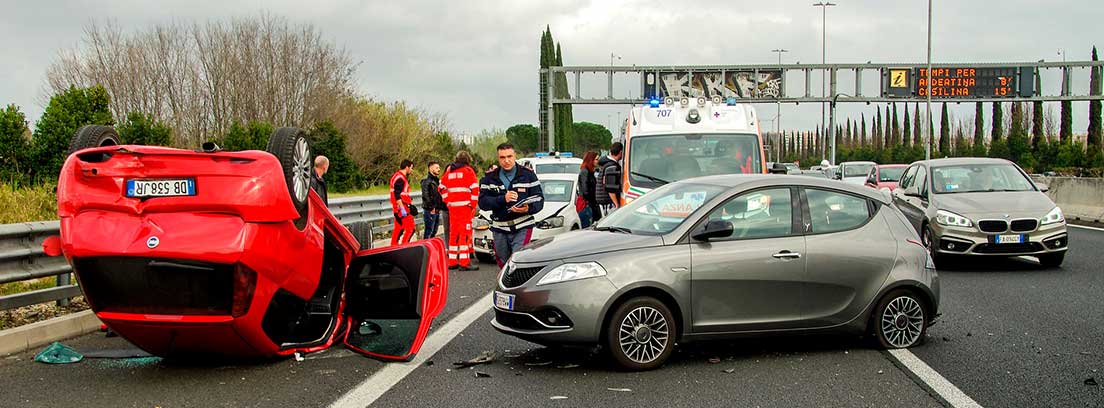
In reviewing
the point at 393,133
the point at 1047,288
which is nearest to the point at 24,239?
the point at 1047,288

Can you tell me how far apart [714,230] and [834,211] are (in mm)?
1234

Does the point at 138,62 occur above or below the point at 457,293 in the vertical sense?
above

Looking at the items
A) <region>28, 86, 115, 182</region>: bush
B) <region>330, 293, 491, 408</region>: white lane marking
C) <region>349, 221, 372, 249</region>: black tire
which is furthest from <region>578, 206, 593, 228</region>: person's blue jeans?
<region>28, 86, 115, 182</region>: bush

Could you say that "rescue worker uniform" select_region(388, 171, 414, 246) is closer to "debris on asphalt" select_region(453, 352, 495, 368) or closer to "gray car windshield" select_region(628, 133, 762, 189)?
"gray car windshield" select_region(628, 133, 762, 189)

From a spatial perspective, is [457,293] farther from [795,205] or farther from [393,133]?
[393,133]

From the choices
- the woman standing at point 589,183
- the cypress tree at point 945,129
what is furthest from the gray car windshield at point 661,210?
the cypress tree at point 945,129

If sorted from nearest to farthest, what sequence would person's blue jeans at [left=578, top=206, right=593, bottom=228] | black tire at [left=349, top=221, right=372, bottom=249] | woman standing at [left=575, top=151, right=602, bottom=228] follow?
black tire at [left=349, top=221, right=372, bottom=249] → woman standing at [left=575, top=151, right=602, bottom=228] → person's blue jeans at [left=578, top=206, right=593, bottom=228]

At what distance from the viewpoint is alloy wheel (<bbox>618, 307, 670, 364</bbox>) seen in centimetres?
682

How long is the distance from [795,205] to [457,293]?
16.7ft

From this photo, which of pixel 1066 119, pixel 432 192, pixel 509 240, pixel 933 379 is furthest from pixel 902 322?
pixel 1066 119

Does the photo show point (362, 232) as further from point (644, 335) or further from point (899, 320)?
point (899, 320)

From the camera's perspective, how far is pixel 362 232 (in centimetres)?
898

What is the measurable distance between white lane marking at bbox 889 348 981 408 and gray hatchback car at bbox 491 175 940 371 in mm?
269

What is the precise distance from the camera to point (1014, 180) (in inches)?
551
